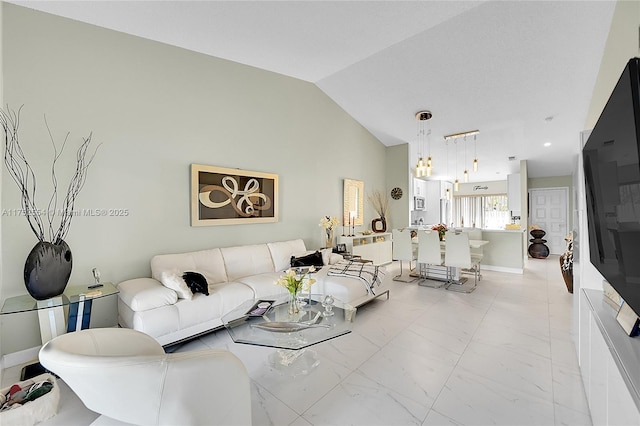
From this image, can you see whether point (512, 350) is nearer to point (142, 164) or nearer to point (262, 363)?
point (262, 363)

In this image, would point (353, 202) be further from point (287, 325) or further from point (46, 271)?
point (46, 271)

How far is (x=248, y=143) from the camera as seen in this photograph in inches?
160

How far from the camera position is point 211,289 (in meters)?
2.96

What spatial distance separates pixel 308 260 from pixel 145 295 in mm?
2146

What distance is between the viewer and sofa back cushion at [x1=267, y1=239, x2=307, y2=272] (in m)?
4.07

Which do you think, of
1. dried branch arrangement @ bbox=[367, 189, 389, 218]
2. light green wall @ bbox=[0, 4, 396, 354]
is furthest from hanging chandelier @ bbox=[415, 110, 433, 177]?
light green wall @ bbox=[0, 4, 396, 354]

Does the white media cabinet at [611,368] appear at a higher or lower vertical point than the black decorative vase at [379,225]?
lower

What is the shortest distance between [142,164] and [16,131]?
0.96 meters

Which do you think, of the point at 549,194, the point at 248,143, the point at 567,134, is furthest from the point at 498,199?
the point at 248,143

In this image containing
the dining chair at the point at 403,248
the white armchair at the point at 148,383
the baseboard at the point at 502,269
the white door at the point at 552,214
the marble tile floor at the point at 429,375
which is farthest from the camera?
the white door at the point at 552,214

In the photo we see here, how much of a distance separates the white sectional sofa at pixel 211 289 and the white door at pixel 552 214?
6.73 m

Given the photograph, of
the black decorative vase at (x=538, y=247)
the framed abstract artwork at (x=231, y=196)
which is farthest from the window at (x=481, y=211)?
the framed abstract artwork at (x=231, y=196)

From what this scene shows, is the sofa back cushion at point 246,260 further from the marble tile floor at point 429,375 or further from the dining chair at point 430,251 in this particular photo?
the dining chair at point 430,251

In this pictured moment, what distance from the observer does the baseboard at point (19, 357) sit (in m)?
2.32
